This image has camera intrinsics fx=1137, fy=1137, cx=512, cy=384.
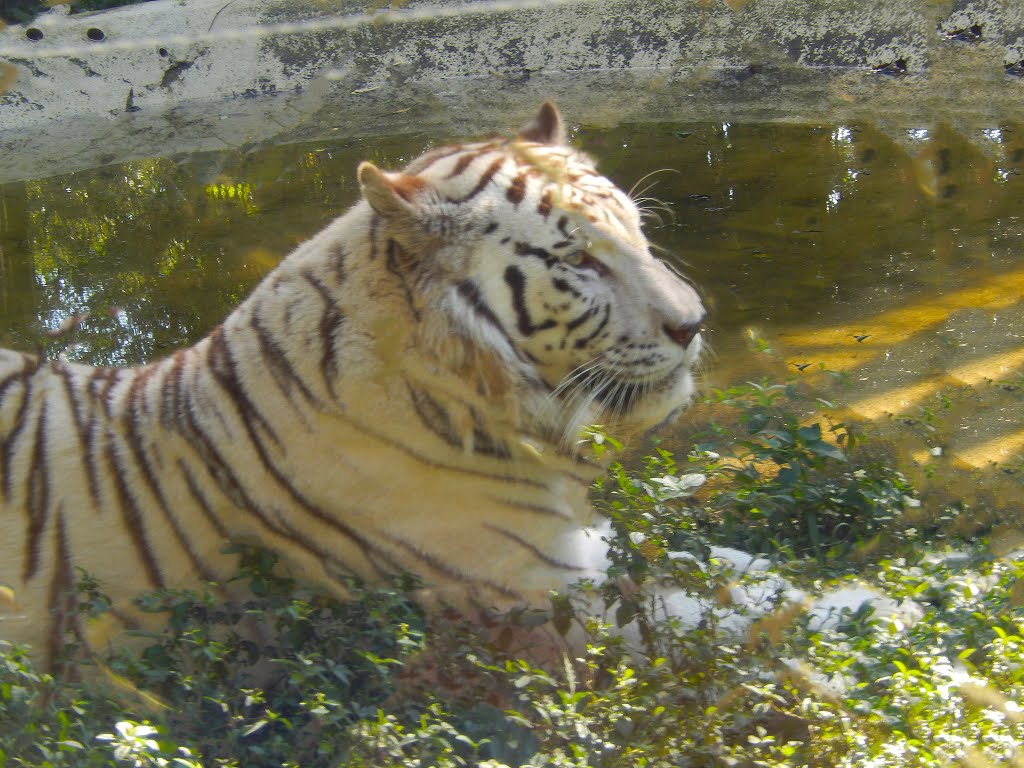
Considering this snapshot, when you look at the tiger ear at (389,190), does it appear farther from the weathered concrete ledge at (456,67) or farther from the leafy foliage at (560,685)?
the weathered concrete ledge at (456,67)

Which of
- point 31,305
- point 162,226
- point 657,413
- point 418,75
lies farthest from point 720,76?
point 657,413

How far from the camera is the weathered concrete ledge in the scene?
665 cm

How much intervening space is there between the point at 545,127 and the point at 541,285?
0.64 meters

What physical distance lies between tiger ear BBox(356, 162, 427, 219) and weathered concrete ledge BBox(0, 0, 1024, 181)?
412cm

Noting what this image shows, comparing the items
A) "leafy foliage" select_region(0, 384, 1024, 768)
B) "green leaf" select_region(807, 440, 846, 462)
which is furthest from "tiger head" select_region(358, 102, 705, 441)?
"green leaf" select_region(807, 440, 846, 462)

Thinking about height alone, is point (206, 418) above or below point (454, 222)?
below

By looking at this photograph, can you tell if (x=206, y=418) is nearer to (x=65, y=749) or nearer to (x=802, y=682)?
(x=65, y=749)

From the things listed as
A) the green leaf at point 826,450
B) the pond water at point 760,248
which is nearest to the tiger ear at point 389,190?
the pond water at point 760,248

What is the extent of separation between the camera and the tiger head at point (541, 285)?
2439 millimetres

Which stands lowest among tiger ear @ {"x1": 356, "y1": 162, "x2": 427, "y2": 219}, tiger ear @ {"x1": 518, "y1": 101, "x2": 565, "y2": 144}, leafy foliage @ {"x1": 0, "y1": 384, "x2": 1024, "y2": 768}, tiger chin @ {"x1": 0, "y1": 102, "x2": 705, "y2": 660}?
leafy foliage @ {"x1": 0, "y1": 384, "x2": 1024, "y2": 768}

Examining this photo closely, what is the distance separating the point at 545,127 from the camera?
2953mm

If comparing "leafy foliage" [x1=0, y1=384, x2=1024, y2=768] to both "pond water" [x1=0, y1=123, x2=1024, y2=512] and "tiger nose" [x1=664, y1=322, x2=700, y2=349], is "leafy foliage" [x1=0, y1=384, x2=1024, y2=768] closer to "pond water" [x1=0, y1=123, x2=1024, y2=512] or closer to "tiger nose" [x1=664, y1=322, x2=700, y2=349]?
"tiger nose" [x1=664, y1=322, x2=700, y2=349]

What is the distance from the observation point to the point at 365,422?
2457 millimetres

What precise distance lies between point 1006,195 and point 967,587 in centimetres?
327
